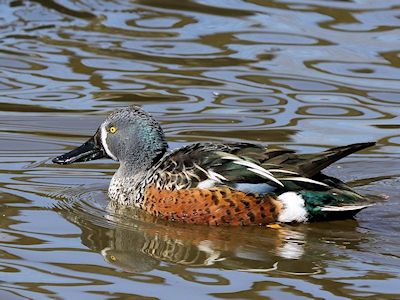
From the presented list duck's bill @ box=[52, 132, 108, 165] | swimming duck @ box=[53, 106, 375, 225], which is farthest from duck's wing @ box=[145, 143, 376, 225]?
duck's bill @ box=[52, 132, 108, 165]

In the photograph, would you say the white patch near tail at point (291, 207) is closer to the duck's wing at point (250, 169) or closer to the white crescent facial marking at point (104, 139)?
the duck's wing at point (250, 169)

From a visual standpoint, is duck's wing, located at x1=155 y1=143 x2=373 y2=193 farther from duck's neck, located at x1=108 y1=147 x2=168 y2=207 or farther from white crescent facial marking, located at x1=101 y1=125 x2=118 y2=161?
white crescent facial marking, located at x1=101 y1=125 x2=118 y2=161

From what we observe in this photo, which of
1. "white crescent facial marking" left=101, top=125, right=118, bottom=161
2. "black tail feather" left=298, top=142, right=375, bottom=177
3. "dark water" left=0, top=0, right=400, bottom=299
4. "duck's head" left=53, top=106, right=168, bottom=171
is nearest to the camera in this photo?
"dark water" left=0, top=0, right=400, bottom=299

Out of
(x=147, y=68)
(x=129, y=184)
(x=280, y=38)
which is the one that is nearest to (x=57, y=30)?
(x=147, y=68)

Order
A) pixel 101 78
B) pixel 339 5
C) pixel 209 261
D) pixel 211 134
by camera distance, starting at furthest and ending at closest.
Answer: pixel 339 5, pixel 101 78, pixel 211 134, pixel 209 261

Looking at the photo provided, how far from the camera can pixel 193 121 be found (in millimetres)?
11023

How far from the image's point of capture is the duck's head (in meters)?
8.92

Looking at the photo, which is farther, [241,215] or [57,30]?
[57,30]

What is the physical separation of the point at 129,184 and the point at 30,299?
2198 millimetres

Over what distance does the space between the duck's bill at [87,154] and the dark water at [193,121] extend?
19 centimetres

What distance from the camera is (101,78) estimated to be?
484 inches

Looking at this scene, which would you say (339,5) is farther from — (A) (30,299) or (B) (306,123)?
(A) (30,299)

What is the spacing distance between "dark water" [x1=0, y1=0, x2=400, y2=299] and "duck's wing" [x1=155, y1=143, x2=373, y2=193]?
302 millimetres

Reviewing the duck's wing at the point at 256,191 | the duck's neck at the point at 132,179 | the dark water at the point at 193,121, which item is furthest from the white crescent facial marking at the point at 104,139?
the duck's wing at the point at 256,191
